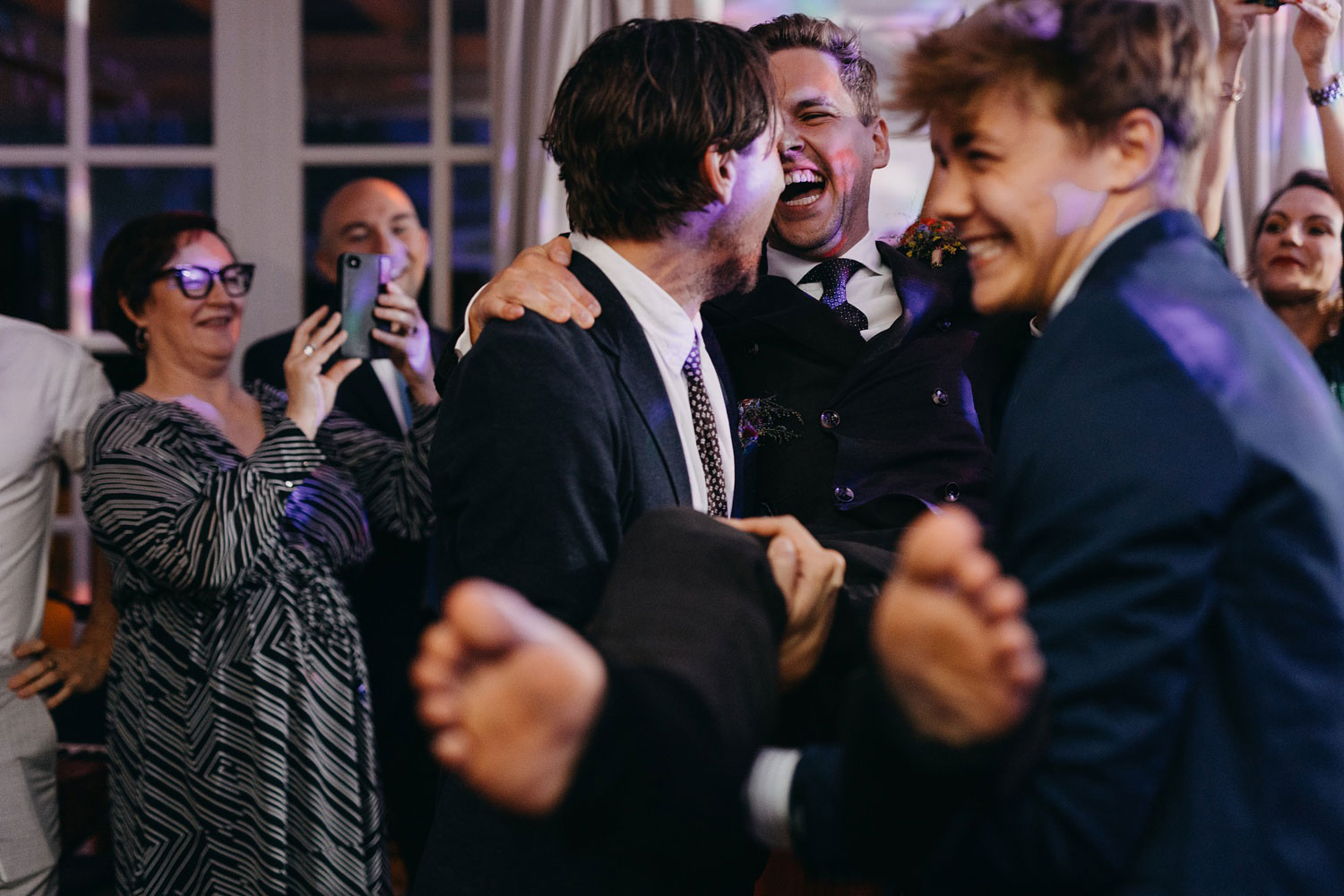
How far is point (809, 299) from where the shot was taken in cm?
173

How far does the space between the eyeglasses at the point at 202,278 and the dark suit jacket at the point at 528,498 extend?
4.96ft

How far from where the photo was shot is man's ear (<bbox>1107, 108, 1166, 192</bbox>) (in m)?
0.92

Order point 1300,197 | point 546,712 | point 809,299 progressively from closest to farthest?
point 546,712
point 809,299
point 1300,197

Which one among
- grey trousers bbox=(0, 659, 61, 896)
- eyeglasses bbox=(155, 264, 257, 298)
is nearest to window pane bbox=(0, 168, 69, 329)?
eyeglasses bbox=(155, 264, 257, 298)

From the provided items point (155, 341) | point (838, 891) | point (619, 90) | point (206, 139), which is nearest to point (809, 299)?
point (619, 90)

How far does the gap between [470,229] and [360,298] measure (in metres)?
1.00

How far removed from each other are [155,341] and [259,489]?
552 millimetres

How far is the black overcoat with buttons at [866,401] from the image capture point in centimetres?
159

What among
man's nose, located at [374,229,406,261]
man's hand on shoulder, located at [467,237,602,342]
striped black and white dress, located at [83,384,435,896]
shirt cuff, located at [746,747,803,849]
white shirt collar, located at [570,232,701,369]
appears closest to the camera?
shirt cuff, located at [746,747,803,849]

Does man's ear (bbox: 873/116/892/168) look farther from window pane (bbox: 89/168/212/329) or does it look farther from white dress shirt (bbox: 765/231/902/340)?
window pane (bbox: 89/168/212/329)

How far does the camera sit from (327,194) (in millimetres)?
3578

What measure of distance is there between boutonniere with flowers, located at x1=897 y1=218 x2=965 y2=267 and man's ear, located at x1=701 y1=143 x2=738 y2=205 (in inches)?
19.9

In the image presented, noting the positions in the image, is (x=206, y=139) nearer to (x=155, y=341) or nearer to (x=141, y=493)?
(x=155, y=341)

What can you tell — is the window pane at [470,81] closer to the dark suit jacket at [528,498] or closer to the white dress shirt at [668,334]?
Answer: the white dress shirt at [668,334]
